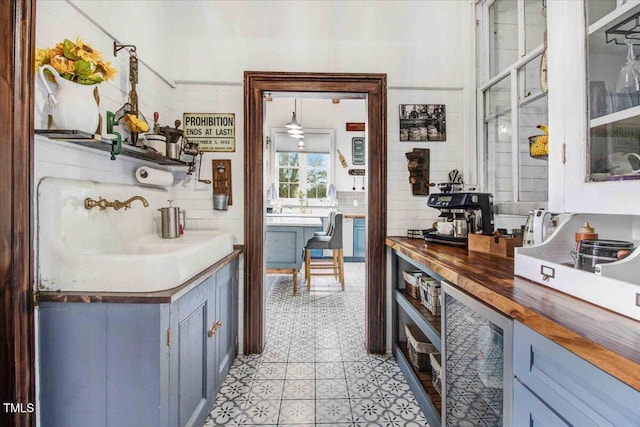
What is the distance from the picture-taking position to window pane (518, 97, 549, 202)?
1.91 meters

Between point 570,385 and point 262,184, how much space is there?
2.25 metres

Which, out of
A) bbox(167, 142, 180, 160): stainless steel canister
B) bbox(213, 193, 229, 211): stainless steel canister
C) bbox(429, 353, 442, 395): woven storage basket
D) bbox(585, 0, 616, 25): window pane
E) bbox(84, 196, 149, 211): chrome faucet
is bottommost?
bbox(429, 353, 442, 395): woven storage basket

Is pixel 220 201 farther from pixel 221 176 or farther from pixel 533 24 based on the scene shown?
pixel 533 24

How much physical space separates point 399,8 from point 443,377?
269 centimetres

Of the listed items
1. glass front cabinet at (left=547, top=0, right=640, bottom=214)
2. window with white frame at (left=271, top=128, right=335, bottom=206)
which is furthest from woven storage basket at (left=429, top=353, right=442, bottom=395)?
window with white frame at (left=271, top=128, right=335, bottom=206)

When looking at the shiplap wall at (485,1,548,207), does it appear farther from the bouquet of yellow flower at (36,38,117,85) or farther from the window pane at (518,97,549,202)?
the bouquet of yellow flower at (36,38,117,85)

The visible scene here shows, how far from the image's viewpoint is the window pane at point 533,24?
6.31ft

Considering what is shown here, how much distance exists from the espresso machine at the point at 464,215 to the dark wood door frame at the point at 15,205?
2.10 meters

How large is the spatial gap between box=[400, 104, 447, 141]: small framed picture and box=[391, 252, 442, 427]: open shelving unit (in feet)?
3.26

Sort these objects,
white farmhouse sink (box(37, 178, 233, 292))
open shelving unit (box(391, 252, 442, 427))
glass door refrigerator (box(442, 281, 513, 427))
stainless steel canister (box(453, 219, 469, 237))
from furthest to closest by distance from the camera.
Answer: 1. stainless steel canister (box(453, 219, 469, 237))
2. open shelving unit (box(391, 252, 442, 427))
3. white farmhouse sink (box(37, 178, 233, 292))
4. glass door refrigerator (box(442, 281, 513, 427))

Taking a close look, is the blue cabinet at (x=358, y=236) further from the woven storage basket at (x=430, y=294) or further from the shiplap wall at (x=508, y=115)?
the woven storage basket at (x=430, y=294)

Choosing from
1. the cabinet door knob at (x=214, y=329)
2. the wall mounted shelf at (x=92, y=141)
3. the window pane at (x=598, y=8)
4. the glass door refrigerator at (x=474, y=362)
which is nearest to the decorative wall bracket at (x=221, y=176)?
the wall mounted shelf at (x=92, y=141)

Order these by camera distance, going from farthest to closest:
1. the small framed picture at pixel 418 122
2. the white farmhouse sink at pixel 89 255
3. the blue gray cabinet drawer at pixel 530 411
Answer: the small framed picture at pixel 418 122
the white farmhouse sink at pixel 89 255
the blue gray cabinet drawer at pixel 530 411

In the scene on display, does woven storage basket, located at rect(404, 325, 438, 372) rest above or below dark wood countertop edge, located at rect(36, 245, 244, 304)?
below
